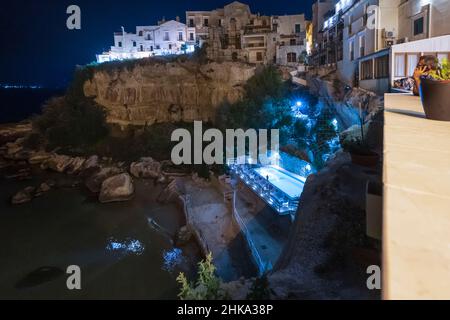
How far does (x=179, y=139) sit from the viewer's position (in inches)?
1206

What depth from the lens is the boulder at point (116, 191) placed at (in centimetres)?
2292

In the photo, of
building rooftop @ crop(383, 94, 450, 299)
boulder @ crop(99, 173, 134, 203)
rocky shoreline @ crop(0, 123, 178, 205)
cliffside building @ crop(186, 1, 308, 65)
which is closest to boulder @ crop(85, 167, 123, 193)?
rocky shoreline @ crop(0, 123, 178, 205)

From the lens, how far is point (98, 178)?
84.8 ft

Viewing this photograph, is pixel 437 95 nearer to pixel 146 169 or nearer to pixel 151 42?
pixel 146 169

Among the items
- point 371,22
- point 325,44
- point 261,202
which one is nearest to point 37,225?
point 261,202

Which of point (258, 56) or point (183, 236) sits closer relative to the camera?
point (183, 236)

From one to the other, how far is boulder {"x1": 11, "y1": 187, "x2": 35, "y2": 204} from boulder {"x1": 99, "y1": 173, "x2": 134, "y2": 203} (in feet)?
18.8

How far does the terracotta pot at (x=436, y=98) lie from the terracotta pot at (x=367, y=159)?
4.23m

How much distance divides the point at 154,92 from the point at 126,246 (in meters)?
21.6

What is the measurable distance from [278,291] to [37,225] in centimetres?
1909

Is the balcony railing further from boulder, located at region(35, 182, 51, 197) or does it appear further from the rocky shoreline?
boulder, located at region(35, 182, 51, 197)

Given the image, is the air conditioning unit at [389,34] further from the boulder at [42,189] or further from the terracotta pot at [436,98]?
the boulder at [42,189]

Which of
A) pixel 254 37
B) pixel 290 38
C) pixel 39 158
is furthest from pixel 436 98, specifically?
pixel 39 158

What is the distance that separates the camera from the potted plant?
402 centimetres
